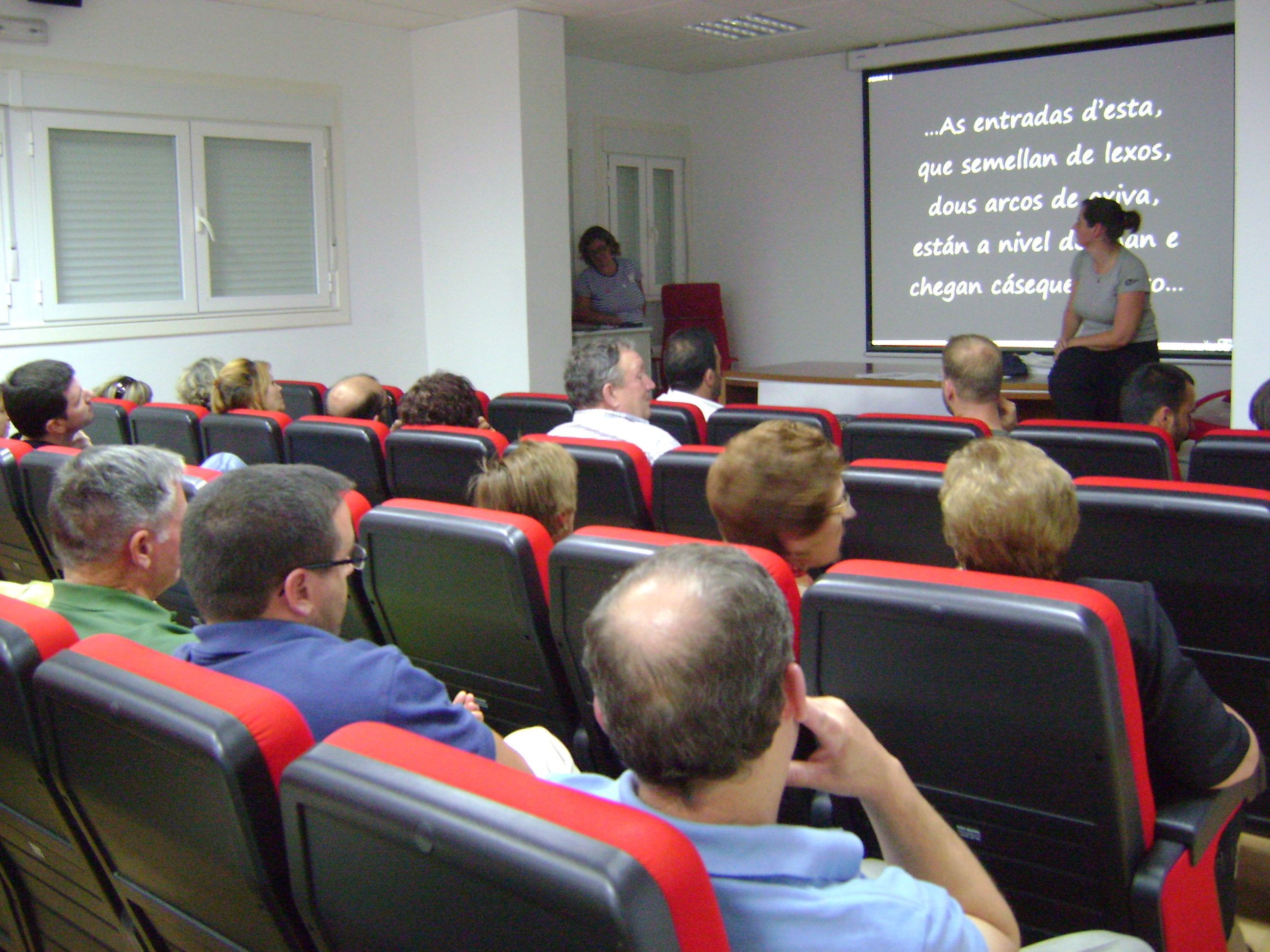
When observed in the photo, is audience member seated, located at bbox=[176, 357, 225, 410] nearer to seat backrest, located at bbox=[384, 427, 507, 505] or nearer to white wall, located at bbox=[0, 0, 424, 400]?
seat backrest, located at bbox=[384, 427, 507, 505]

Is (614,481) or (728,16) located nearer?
(614,481)

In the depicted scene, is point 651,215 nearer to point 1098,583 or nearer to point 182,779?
point 1098,583

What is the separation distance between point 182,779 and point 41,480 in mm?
2073

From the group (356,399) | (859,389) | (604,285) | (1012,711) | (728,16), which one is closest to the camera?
(1012,711)

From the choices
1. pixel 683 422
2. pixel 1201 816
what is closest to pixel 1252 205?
pixel 683 422

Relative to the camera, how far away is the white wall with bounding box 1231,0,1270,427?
14.8 feet

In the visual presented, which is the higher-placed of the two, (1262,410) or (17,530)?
(1262,410)

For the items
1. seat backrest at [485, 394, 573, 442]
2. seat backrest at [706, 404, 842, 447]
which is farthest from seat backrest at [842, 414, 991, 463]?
seat backrest at [485, 394, 573, 442]

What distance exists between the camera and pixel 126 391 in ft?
16.4

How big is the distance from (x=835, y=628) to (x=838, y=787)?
377 mm

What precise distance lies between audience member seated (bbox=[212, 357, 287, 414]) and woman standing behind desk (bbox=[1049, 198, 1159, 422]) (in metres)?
3.50

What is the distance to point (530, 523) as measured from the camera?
6.33 ft

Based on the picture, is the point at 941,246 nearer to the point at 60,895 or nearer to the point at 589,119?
the point at 589,119

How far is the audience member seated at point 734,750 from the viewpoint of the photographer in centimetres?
87
